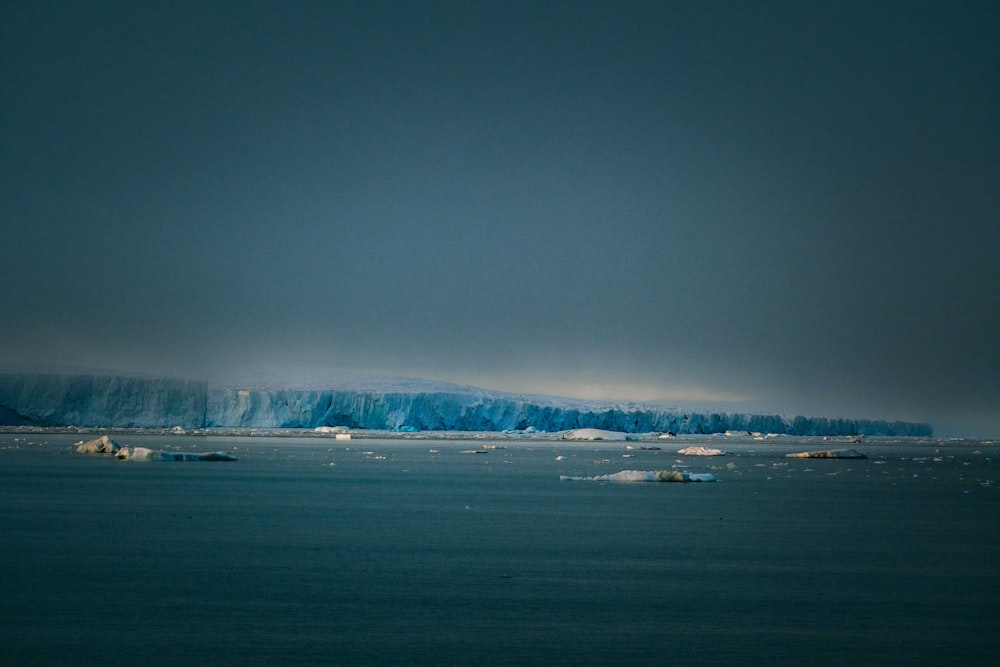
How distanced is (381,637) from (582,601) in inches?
70.2

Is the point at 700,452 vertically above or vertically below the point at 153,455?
above

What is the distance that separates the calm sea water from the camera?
20.8ft

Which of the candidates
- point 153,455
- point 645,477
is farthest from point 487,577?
point 153,455

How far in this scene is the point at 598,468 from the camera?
2692cm

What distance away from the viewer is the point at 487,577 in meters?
8.72

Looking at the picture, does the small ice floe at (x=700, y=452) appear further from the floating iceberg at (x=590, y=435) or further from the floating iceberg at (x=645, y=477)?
the floating iceberg at (x=590, y=435)

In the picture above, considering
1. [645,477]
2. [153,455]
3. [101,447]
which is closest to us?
[645,477]

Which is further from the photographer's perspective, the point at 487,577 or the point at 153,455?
the point at 153,455

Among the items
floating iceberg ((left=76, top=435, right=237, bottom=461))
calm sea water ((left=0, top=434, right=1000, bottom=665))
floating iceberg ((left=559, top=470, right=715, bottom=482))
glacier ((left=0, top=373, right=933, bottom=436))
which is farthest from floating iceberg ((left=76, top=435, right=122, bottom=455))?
glacier ((left=0, top=373, right=933, bottom=436))

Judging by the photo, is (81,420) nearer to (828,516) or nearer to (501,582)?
(828,516)

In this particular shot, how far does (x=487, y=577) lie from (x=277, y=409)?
5037 cm

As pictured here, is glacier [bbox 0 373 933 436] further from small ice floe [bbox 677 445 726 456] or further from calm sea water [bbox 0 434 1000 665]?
calm sea water [bbox 0 434 1000 665]

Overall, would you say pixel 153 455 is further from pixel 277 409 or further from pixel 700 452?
pixel 277 409

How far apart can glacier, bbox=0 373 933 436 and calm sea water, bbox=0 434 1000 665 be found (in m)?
39.0
